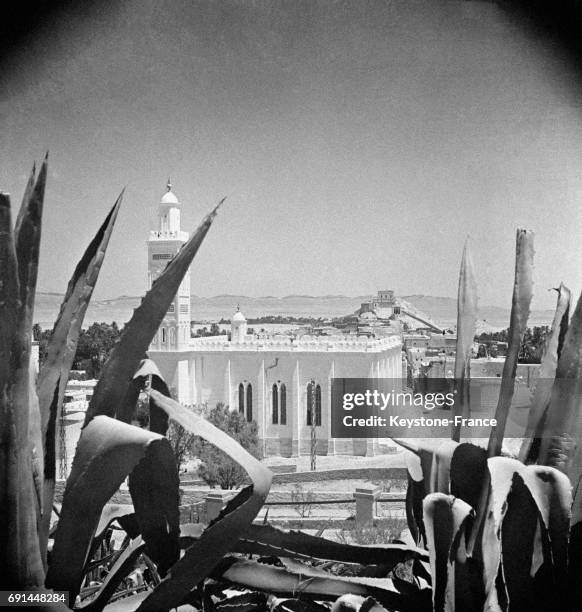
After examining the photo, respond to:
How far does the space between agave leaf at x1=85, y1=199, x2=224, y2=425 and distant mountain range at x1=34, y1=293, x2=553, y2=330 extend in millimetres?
979

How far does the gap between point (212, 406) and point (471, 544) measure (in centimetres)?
635

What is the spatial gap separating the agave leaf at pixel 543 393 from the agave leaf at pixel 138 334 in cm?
37

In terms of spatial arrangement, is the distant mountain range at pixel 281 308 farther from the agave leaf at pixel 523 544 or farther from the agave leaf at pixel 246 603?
the agave leaf at pixel 523 544

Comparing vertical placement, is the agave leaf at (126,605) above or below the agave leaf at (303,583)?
below

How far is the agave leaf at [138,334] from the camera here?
2.01 ft

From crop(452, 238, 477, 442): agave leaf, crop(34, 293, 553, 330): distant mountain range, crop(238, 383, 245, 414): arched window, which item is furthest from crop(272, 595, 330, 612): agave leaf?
crop(238, 383, 245, 414): arched window

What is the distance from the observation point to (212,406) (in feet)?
22.6

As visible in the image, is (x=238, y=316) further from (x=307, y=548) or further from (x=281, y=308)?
(x=307, y=548)

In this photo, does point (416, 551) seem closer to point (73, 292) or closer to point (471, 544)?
point (471, 544)

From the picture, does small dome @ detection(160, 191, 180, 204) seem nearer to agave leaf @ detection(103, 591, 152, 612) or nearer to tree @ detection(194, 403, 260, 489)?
agave leaf @ detection(103, 591, 152, 612)

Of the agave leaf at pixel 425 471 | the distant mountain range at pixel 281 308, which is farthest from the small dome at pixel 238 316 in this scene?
the agave leaf at pixel 425 471

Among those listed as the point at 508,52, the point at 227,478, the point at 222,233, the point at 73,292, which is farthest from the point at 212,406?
the point at 73,292

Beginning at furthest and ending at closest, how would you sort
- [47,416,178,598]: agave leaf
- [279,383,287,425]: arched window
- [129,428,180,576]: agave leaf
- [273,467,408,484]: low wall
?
[279,383,287,425]: arched window → [273,467,408,484]: low wall → [129,428,180,576]: agave leaf → [47,416,178,598]: agave leaf

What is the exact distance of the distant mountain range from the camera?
Answer: 172 centimetres
